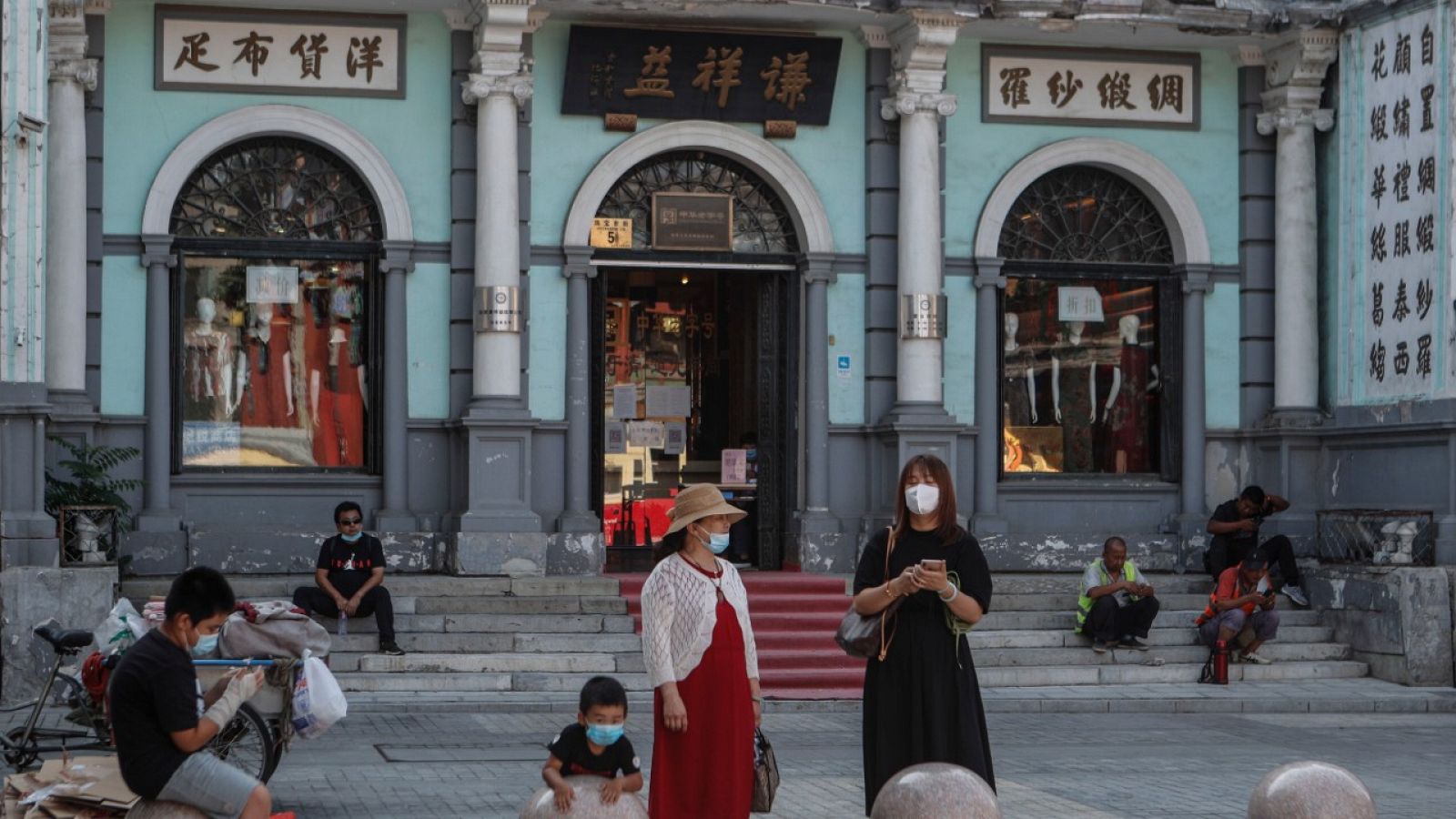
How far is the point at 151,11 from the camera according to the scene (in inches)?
725

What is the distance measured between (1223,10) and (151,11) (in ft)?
33.0

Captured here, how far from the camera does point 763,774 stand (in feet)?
29.1

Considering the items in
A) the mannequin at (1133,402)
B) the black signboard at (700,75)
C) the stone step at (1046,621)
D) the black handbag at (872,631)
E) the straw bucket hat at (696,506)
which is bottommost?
the stone step at (1046,621)

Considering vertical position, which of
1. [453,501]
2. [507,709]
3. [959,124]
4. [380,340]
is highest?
[959,124]

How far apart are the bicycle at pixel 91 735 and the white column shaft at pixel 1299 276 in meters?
12.5

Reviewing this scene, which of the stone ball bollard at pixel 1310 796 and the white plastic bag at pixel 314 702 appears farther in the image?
the white plastic bag at pixel 314 702

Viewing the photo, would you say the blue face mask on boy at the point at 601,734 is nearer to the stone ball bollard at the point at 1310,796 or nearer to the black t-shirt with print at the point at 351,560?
the stone ball bollard at the point at 1310,796

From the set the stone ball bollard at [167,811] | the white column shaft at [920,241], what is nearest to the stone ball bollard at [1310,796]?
the stone ball bollard at [167,811]

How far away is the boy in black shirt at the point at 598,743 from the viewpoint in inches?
316

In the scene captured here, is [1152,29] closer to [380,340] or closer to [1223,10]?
[1223,10]

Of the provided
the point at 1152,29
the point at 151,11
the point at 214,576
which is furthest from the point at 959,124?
the point at 214,576

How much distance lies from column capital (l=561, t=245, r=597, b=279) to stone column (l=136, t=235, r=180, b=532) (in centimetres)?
355

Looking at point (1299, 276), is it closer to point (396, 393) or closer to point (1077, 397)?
point (1077, 397)

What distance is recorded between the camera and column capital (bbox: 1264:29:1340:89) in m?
20.0
